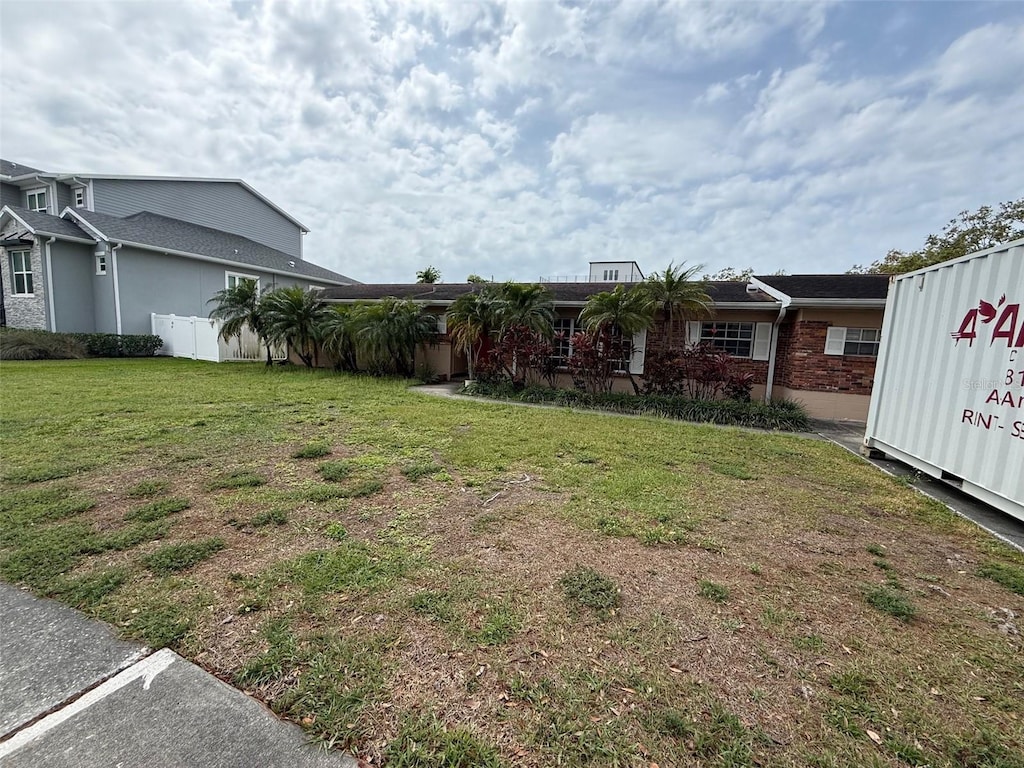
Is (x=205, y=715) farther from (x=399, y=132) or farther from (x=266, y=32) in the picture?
(x=399, y=132)

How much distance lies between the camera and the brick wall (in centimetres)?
876

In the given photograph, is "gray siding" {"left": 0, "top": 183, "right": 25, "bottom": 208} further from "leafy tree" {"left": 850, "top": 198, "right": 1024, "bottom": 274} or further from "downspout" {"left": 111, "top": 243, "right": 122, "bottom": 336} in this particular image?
"leafy tree" {"left": 850, "top": 198, "right": 1024, "bottom": 274}

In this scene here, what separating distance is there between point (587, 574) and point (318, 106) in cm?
1472

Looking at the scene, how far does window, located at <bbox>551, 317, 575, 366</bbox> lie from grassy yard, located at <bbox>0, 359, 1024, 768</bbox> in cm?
604

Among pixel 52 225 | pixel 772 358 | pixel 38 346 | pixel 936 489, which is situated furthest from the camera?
pixel 52 225

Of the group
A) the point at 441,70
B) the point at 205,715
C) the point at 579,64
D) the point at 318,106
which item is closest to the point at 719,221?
the point at 579,64

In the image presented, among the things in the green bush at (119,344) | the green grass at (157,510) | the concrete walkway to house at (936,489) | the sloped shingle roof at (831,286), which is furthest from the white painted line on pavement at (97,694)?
the green bush at (119,344)

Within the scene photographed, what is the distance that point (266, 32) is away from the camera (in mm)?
8672

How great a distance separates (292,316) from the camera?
12914 millimetres

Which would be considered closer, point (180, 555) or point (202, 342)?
→ point (180, 555)

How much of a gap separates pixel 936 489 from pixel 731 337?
5.53 metres

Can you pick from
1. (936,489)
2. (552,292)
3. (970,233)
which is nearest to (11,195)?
(552,292)

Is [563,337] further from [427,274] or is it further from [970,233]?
[427,274]

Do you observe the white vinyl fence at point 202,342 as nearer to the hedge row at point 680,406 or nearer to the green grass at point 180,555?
the hedge row at point 680,406
